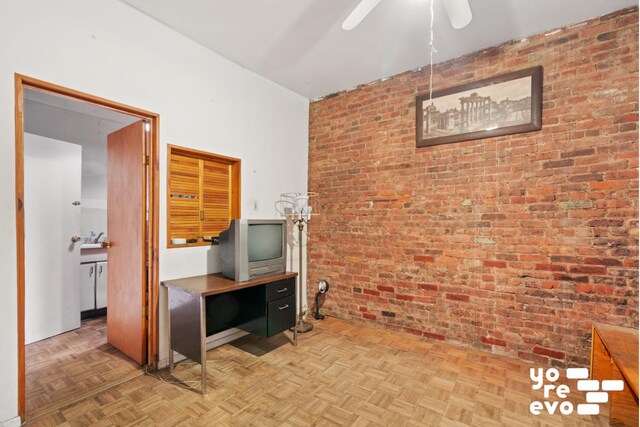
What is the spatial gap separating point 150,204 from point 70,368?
154 centimetres

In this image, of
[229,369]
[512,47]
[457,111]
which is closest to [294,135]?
[457,111]

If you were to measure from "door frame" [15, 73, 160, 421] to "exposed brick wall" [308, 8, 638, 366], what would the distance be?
2.05 meters

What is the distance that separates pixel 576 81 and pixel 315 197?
283cm

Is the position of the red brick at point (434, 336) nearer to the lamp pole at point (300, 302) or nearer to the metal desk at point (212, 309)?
the lamp pole at point (300, 302)

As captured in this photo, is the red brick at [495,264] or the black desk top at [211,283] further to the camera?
the red brick at [495,264]

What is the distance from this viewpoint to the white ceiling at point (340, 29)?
2.33m

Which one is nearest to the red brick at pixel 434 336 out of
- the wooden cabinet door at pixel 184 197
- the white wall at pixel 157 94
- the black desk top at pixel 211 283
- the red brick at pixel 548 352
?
the red brick at pixel 548 352

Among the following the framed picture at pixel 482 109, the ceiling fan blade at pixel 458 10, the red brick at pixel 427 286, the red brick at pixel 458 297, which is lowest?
the red brick at pixel 458 297

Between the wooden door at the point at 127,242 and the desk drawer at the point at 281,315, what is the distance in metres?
1.05

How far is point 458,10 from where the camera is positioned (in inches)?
70.6

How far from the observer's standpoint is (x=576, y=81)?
250 cm

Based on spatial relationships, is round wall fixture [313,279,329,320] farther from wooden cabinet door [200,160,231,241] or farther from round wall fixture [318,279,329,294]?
wooden cabinet door [200,160,231,241]

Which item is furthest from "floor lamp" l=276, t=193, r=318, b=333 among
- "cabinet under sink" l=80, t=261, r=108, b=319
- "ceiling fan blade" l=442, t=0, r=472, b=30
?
"cabinet under sink" l=80, t=261, r=108, b=319

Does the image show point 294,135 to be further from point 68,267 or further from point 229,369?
point 68,267
